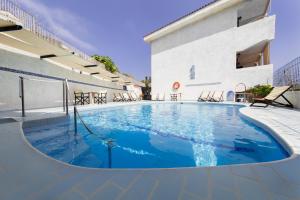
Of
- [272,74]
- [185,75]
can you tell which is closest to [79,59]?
[185,75]

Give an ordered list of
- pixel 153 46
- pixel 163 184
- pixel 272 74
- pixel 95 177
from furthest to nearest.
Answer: pixel 153 46 < pixel 272 74 < pixel 95 177 < pixel 163 184

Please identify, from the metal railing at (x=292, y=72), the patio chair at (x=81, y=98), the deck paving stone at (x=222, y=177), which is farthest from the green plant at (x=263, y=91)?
the patio chair at (x=81, y=98)

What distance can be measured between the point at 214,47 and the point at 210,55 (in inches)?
31.2

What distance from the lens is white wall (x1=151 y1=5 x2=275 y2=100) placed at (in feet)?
39.6

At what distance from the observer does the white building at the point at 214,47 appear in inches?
482

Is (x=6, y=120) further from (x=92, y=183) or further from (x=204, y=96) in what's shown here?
(x=204, y=96)

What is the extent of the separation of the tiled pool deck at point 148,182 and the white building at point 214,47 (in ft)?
43.4

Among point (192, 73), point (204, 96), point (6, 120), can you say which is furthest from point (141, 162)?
point (192, 73)

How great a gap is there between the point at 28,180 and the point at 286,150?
9.84 ft

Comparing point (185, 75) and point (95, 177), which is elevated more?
point (185, 75)

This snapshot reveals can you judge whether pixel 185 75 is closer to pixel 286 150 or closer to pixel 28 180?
pixel 286 150

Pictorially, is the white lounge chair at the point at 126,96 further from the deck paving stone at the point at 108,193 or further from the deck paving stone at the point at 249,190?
the deck paving stone at the point at 249,190

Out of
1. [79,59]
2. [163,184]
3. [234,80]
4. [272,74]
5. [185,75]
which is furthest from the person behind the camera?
[185,75]

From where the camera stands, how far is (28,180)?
1.26m
